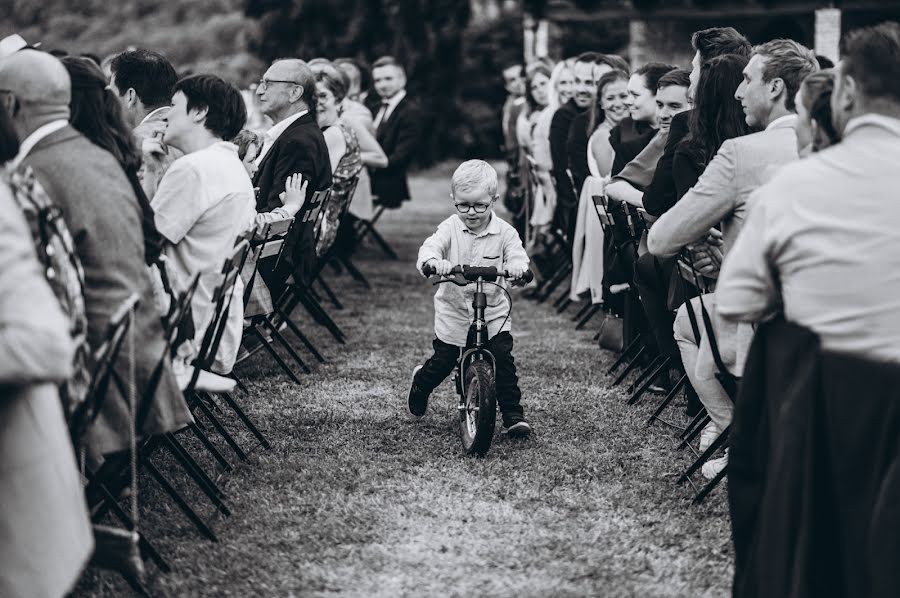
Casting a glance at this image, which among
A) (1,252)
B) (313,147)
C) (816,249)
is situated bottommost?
(313,147)

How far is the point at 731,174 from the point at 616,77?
450cm

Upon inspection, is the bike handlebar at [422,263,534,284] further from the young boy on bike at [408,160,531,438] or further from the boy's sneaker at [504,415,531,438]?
the boy's sneaker at [504,415,531,438]

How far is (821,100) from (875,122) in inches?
24.6

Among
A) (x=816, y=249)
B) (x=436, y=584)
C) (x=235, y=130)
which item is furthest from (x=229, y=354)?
(x=816, y=249)

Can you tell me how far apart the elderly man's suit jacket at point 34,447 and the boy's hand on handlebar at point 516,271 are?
2.76 meters

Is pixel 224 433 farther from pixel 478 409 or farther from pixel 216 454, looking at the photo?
pixel 478 409

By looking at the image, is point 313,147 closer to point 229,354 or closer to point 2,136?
point 229,354

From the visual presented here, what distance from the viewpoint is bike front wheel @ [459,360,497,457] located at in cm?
578

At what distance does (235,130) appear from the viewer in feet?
18.9

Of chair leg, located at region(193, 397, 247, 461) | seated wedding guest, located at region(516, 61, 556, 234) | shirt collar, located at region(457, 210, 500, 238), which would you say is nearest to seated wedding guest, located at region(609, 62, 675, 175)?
shirt collar, located at region(457, 210, 500, 238)

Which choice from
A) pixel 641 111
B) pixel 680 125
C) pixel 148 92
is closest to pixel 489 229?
pixel 680 125

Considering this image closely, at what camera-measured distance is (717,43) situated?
6270 mm

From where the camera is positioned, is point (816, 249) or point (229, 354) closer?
point (816, 249)

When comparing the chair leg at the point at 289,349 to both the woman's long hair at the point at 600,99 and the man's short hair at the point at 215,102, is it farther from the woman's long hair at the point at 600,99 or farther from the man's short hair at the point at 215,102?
the woman's long hair at the point at 600,99
